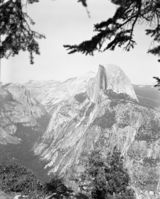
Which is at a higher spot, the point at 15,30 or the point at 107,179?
the point at 15,30

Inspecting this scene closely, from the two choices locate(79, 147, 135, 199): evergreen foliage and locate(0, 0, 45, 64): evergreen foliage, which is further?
locate(79, 147, 135, 199): evergreen foliage

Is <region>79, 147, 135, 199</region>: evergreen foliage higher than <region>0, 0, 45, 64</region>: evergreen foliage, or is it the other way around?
<region>0, 0, 45, 64</region>: evergreen foliage

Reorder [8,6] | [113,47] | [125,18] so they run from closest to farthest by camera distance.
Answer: [8,6]
[125,18]
[113,47]

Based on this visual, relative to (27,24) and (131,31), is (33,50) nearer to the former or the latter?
(27,24)

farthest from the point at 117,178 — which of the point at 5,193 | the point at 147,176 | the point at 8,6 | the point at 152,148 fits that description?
the point at 152,148

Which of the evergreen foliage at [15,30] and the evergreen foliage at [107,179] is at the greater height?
the evergreen foliage at [15,30]

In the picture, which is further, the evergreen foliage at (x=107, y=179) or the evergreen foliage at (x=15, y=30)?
the evergreen foliage at (x=107, y=179)

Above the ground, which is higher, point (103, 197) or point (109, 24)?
point (109, 24)

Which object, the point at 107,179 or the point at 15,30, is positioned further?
A: the point at 107,179
